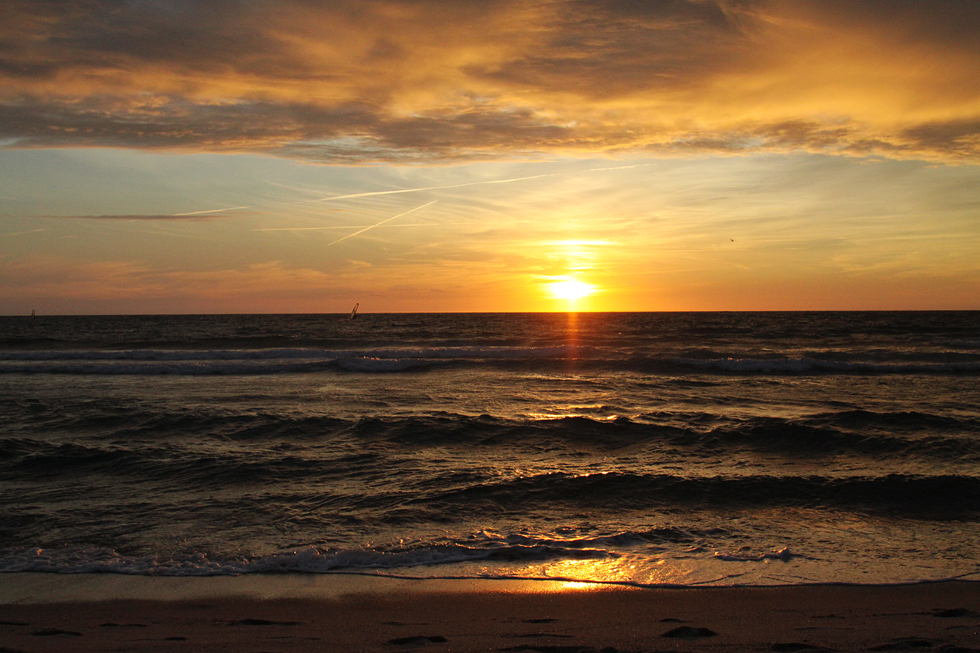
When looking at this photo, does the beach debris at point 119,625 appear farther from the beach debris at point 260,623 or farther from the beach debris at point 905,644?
the beach debris at point 905,644

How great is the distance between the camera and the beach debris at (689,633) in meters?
4.01

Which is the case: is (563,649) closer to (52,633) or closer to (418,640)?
(418,640)

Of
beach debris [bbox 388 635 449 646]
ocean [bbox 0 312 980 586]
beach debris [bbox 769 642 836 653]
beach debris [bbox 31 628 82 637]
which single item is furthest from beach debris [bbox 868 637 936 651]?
beach debris [bbox 31 628 82 637]

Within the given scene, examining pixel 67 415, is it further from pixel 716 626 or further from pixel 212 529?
pixel 716 626

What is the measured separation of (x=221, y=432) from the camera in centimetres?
1083

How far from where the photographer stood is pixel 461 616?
4.36 m

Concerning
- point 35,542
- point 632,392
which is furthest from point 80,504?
point 632,392

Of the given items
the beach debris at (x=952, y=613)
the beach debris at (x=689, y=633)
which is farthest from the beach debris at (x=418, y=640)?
the beach debris at (x=952, y=613)

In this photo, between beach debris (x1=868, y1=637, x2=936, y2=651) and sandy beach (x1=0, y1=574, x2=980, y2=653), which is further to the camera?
sandy beach (x1=0, y1=574, x2=980, y2=653)

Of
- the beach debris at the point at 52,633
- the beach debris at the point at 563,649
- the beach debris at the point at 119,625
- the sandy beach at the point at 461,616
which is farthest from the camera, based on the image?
the beach debris at the point at 119,625

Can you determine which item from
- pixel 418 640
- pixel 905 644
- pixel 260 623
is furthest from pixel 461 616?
pixel 905 644

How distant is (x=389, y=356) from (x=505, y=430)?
1677cm

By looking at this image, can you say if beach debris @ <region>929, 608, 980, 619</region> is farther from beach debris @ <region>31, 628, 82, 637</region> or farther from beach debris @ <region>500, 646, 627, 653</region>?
beach debris @ <region>31, 628, 82, 637</region>

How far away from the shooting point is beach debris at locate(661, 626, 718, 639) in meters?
4.01
